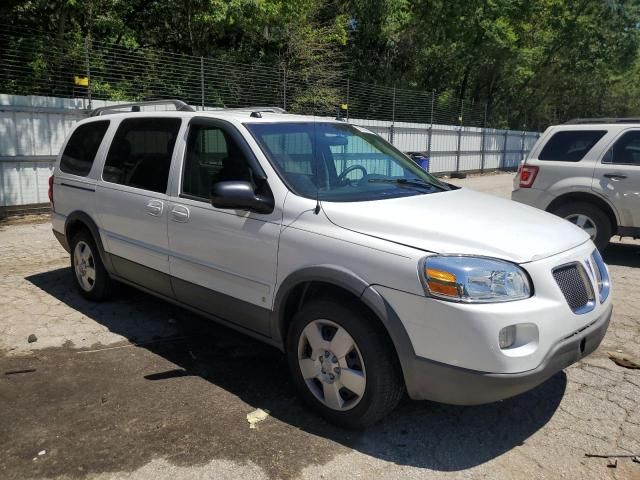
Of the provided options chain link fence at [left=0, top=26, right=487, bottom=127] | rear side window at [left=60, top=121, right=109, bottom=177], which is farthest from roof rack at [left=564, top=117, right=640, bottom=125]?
chain link fence at [left=0, top=26, right=487, bottom=127]

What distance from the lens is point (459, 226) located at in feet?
9.96

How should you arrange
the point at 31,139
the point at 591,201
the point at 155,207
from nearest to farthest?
1. the point at 155,207
2. the point at 591,201
3. the point at 31,139

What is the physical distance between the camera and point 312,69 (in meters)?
18.6

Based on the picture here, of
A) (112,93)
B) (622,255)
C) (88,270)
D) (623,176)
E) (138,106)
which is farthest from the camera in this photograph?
(112,93)

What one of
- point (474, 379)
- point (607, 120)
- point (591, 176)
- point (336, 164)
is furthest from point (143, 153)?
point (607, 120)

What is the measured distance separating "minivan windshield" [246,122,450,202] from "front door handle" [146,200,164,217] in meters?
0.98

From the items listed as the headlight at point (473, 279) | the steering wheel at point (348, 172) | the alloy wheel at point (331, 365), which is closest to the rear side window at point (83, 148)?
the steering wheel at point (348, 172)

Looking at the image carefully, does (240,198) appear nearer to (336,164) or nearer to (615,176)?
(336,164)

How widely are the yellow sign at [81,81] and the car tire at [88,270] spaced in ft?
20.9

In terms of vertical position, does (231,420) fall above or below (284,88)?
below

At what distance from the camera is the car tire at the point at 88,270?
5.21m

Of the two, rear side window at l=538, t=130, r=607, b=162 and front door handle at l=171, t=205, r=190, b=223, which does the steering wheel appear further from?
rear side window at l=538, t=130, r=607, b=162

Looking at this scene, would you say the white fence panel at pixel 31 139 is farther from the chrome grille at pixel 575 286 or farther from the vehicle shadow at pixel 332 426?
the chrome grille at pixel 575 286

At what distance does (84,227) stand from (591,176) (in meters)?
6.11
